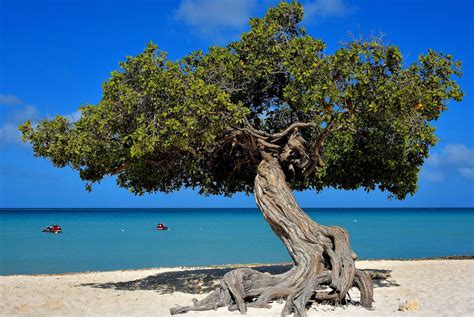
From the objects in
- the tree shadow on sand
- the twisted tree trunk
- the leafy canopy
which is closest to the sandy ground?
the tree shadow on sand

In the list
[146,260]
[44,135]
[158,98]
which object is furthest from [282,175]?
[146,260]

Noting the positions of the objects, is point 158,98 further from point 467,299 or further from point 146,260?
point 146,260

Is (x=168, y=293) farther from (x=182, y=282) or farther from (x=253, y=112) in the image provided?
(x=253, y=112)

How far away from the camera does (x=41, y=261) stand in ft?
112

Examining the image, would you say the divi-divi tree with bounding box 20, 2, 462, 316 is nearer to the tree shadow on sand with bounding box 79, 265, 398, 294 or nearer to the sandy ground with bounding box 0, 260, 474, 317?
the sandy ground with bounding box 0, 260, 474, 317

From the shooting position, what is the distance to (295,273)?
1259 centimetres

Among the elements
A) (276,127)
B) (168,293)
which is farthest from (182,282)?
(276,127)

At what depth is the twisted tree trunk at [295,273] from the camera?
476 inches

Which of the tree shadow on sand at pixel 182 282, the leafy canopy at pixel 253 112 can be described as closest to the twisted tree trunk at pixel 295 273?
the leafy canopy at pixel 253 112

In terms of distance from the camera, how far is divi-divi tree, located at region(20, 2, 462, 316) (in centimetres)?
1257

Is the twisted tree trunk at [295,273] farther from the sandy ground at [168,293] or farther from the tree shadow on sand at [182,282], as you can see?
the tree shadow on sand at [182,282]

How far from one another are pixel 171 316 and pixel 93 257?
26.9m

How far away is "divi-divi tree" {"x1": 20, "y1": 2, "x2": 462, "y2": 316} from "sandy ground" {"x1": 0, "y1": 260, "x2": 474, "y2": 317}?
83 cm

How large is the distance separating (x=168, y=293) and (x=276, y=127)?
5.58 m
